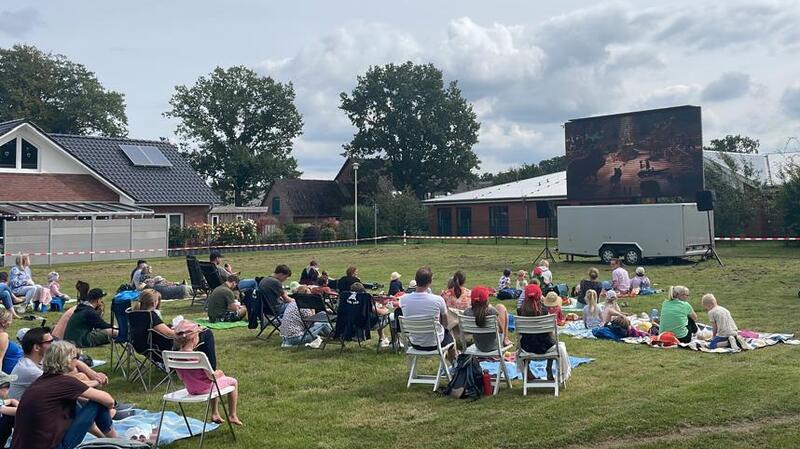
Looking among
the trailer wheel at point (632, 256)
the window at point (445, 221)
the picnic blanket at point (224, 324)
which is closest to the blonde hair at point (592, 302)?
the picnic blanket at point (224, 324)

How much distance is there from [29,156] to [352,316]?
2806 centimetres

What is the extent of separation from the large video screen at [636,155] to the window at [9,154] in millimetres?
26843

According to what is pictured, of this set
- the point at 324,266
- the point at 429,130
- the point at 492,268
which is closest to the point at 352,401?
the point at 492,268

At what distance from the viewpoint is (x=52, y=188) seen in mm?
32906

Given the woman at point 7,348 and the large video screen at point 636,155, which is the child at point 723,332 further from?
the large video screen at point 636,155

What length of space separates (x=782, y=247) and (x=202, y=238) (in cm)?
2757

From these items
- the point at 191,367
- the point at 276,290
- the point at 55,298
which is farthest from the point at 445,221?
the point at 191,367

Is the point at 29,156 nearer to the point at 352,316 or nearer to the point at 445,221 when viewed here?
the point at 445,221

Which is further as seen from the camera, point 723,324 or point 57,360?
point 723,324

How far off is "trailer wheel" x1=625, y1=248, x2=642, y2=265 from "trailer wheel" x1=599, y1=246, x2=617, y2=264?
22.5 inches

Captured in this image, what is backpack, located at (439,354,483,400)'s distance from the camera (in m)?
7.64

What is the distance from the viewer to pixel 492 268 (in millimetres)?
24672

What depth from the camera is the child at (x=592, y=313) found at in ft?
38.8

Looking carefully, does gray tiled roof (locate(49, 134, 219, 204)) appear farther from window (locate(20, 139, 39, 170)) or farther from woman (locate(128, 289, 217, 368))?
woman (locate(128, 289, 217, 368))
